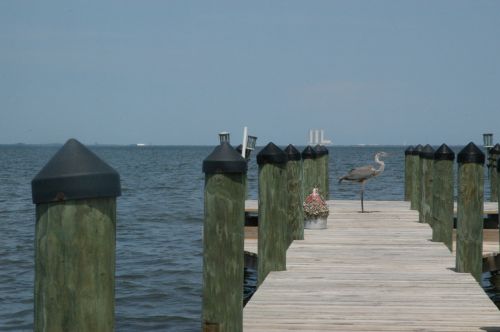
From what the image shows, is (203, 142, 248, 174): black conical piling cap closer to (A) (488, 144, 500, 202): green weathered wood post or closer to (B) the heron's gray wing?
(B) the heron's gray wing

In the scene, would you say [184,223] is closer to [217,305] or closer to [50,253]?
[217,305]

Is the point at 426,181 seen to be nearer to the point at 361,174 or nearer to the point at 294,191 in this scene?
the point at 294,191

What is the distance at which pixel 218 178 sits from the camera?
6125 millimetres

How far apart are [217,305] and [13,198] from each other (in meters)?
37.2

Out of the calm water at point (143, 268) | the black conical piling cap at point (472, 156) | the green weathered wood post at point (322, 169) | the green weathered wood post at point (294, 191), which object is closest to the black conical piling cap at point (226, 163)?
the black conical piling cap at point (472, 156)

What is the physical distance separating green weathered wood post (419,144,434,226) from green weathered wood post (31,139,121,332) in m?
10.1

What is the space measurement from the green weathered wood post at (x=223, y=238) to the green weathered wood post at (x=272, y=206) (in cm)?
303

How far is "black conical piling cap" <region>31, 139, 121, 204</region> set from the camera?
3.19m

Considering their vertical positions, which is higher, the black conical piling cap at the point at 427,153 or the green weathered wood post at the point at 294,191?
the black conical piling cap at the point at 427,153

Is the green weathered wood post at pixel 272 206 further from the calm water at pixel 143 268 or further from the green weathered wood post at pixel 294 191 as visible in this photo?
the calm water at pixel 143 268

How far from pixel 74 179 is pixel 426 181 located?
1081 cm

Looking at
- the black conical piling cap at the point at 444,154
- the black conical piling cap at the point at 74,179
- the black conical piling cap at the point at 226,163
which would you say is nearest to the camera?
the black conical piling cap at the point at 74,179

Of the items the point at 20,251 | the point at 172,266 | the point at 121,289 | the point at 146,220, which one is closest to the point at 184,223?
the point at 146,220

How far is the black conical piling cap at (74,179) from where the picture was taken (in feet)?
10.5
